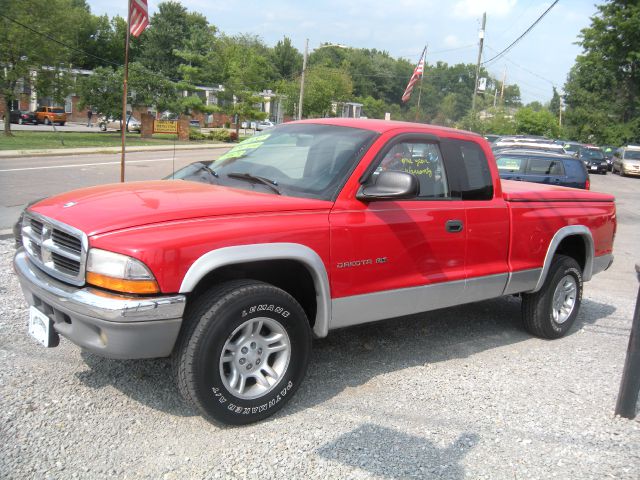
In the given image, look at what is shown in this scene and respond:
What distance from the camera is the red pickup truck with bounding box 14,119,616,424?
3113 millimetres

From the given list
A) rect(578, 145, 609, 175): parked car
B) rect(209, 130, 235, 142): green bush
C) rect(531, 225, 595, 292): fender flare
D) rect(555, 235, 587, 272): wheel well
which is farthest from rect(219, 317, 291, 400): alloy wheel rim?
rect(209, 130, 235, 142): green bush

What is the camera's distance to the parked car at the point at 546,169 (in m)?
13.5

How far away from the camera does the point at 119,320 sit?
9.91 feet

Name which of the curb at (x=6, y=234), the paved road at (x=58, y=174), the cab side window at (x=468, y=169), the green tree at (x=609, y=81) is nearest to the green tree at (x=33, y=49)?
the paved road at (x=58, y=174)

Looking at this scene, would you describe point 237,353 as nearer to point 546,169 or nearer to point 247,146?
point 247,146

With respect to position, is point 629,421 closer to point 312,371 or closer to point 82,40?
point 312,371

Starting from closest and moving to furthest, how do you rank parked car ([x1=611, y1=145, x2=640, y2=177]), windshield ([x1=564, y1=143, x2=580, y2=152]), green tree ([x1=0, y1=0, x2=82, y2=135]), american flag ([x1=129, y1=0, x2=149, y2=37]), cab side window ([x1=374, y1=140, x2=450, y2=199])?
1. cab side window ([x1=374, y1=140, x2=450, y2=199])
2. american flag ([x1=129, y1=0, x2=149, y2=37])
3. green tree ([x1=0, y1=0, x2=82, y2=135])
4. parked car ([x1=611, y1=145, x2=640, y2=177])
5. windshield ([x1=564, y1=143, x2=580, y2=152])

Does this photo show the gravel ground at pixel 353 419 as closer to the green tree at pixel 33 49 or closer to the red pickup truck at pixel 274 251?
the red pickup truck at pixel 274 251

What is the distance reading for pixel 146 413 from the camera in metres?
3.61

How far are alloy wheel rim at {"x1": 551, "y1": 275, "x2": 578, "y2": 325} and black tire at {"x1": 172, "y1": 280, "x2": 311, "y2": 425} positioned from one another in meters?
2.88

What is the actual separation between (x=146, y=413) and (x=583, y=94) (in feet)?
208

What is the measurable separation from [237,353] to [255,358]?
0.46ft

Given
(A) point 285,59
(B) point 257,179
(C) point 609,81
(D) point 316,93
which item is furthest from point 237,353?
(A) point 285,59

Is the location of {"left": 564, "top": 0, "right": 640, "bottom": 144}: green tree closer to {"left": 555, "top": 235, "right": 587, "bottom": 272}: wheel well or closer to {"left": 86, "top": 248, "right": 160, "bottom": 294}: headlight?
{"left": 555, "top": 235, "right": 587, "bottom": 272}: wheel well
